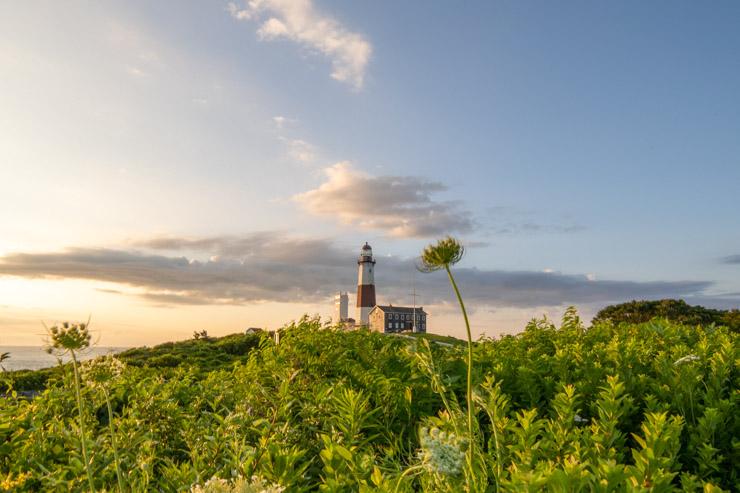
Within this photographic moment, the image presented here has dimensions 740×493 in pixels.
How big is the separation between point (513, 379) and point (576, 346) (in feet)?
3.56

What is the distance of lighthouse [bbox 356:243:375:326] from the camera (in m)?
63.9

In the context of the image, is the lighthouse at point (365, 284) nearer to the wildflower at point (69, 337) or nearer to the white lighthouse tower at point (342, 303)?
Result: the white lighthouse tower at point (342, 303)

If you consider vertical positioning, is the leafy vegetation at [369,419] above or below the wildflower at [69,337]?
below

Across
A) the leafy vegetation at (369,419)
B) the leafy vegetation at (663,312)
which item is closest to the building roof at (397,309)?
the leafy vegetation at (663,312)

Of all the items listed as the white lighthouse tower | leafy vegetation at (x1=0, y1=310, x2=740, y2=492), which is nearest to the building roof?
the white lighthouse tower

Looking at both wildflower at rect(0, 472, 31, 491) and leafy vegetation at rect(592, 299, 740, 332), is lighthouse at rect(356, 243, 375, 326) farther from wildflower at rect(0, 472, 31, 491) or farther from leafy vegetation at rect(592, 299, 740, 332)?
wildflower at rect(0, 472, 31, 491)

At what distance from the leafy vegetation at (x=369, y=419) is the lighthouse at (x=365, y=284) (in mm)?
56462

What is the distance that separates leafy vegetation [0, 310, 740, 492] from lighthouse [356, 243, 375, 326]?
56.5m

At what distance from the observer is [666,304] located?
2972 centimetres

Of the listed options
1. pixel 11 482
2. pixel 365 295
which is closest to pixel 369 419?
pixel 11 482

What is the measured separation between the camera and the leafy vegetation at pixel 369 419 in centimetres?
357

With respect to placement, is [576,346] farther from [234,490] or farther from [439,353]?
[234,490]

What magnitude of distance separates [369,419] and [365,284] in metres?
59.3

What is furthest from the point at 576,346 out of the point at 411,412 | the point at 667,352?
the point at 411,412
